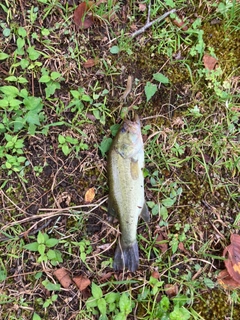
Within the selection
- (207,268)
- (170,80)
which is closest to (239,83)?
(170,80)

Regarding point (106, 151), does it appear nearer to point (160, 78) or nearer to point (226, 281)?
point (160, 78)

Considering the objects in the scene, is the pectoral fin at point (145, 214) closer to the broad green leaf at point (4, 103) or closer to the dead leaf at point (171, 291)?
the dead leaf at point (171, 291)

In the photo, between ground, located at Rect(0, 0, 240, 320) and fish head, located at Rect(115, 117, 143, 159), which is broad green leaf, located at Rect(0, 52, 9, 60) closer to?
ground, located at Rect(0, 0, 240, 320)

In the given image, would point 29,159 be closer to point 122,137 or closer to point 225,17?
point 122,137

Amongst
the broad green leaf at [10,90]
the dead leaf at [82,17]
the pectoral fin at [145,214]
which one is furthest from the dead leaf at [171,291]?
the dead leaf at [82,17]

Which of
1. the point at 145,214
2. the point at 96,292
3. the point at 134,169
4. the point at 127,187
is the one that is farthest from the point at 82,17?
the point at 96,292
